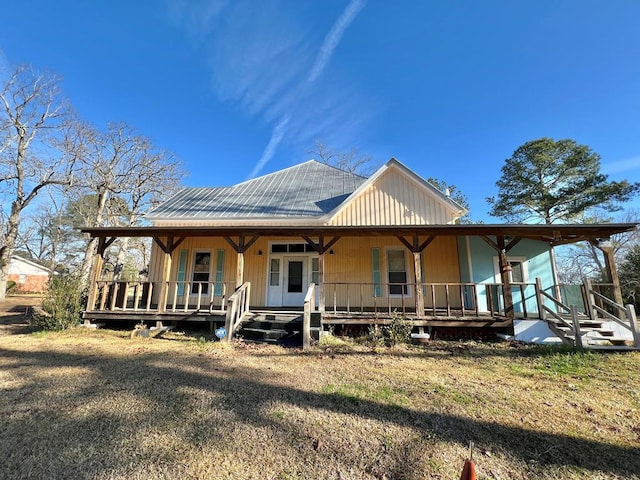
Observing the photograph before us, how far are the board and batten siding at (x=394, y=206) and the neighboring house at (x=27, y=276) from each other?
32309mm

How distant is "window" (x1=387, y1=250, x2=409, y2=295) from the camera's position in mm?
10897

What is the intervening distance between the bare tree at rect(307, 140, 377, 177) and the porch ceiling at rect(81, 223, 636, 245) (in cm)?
2014

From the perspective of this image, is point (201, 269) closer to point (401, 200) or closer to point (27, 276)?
point (401, 200)

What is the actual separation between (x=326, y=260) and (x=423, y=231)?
3.88 m

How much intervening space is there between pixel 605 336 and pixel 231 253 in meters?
11.6

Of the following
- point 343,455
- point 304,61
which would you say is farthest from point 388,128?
point 343,455

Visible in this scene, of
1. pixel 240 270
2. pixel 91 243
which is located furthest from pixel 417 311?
pixel 91 243

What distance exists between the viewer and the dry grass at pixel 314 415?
2.92 metres

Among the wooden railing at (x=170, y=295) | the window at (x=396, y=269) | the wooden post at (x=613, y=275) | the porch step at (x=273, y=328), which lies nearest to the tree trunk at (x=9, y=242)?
the wooden railing at (x=170, y=295)

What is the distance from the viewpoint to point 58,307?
28.6 ft

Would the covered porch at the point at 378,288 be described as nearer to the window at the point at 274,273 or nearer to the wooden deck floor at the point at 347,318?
the wooden deck floor at the point at 347,318

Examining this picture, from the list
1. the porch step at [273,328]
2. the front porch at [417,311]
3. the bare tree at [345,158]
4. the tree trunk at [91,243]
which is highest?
the bare tree at [345,158]

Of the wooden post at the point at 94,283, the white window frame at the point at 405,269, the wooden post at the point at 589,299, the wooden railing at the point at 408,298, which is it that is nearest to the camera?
the wooden post at the point at 589,299

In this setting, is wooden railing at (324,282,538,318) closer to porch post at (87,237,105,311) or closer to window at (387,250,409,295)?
window at (387,250,409,295)
